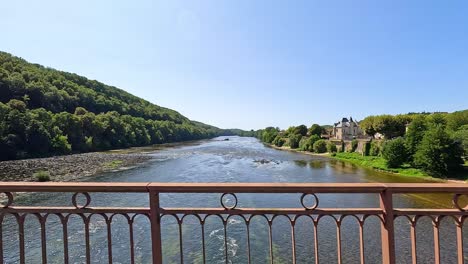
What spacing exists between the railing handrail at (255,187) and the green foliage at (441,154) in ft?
120

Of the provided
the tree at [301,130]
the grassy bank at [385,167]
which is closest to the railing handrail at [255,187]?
the grassy bank at [385,167]

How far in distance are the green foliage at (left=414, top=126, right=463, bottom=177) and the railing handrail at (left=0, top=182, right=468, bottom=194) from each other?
Result: 36448 millimetres

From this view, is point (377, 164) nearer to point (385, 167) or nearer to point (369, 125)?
point (385, 167)

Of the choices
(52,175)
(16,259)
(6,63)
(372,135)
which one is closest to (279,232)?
(16,259)

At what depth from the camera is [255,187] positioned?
260 cm

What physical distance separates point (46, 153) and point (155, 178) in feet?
100

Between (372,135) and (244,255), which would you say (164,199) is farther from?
(372,135)

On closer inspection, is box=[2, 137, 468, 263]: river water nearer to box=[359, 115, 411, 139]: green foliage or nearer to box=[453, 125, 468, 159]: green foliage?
box=[453, 125, 468, 159]: green foliage

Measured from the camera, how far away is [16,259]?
11.3 metres

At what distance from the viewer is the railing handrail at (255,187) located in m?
2.48

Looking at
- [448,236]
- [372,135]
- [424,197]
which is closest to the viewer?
[448,236]

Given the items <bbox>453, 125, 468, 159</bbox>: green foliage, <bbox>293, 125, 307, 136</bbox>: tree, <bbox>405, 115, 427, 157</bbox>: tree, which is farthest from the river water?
<bbox>293, 125, 307, 136</bbox>: tree

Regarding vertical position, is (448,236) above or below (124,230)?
below

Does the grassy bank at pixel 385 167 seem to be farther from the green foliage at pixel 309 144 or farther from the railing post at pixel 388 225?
the railing post at pixel 388 225
